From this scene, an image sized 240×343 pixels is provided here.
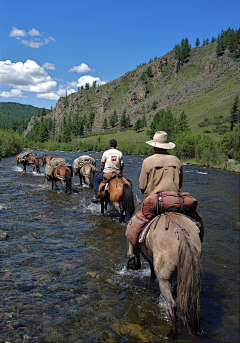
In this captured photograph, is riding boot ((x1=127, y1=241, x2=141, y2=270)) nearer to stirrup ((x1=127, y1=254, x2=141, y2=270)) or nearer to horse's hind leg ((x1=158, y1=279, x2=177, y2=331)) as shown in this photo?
stirrup ((x1=127, y1=254, x2=141, y2=270))

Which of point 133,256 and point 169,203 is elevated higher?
point 169,203

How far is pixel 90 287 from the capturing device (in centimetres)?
524

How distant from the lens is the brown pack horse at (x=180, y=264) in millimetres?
3607

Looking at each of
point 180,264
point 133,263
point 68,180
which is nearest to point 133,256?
point 133,263

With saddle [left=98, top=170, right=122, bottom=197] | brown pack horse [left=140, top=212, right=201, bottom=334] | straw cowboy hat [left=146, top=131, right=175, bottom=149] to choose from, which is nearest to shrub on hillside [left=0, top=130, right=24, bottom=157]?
saddle [left=98, top=170, right=122, bottom=197]

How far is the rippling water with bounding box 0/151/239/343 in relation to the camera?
3.95m

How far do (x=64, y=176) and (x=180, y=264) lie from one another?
13.2 metres

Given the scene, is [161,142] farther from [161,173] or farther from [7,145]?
[7,145]

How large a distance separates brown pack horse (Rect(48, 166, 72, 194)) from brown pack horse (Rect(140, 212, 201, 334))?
488 inches

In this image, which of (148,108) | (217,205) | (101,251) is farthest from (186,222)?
(148,108)

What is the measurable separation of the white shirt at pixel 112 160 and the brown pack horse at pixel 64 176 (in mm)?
5879

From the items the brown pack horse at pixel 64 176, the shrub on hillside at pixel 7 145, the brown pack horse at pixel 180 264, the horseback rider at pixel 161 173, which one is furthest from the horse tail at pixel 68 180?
the shrub on hillside at pixel 7 145

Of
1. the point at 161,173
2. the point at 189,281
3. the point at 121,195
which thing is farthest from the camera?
the point at 121,195

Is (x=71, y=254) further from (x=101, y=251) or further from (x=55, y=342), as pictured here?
(x=55, y=342)
